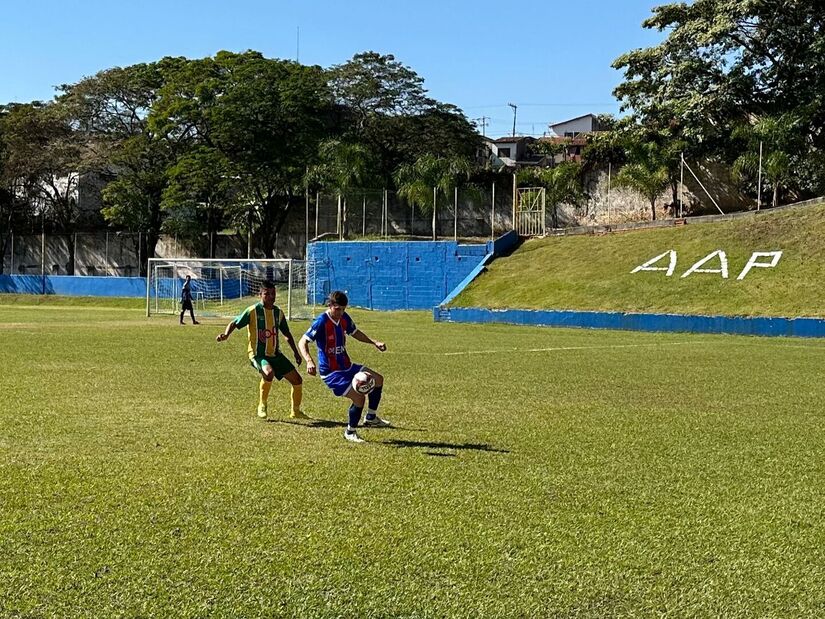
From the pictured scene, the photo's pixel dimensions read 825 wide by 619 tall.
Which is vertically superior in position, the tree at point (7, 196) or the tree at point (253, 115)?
the tree at point (253, 115)

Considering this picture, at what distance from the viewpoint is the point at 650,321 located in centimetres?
2881

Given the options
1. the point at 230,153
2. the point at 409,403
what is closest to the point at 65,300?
the point at 230,153

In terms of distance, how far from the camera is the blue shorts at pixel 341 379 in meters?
9.24

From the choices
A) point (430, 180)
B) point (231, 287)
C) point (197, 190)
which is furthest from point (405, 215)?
point (197, 190)

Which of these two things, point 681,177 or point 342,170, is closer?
point 681,177

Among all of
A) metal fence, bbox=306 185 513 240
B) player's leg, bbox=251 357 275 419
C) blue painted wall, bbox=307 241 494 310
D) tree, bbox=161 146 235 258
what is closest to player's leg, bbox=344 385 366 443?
player's leg, bbox=251 357 275 419

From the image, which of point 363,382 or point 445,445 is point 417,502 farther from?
point 363,382

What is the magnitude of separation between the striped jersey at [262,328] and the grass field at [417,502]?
0.75 meters

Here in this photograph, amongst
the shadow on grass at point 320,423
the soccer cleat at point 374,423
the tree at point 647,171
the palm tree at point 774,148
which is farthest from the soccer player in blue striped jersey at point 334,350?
the tree at point 647,171

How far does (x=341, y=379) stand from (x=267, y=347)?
181 cm

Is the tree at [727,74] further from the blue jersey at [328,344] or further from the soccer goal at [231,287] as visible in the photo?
the blue jersey at [328,344]

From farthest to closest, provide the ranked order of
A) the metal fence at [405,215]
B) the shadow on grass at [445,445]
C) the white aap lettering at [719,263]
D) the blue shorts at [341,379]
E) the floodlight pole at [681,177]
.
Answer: the metal fence at [405,215]
the floodlight pole at [681,177]
the white aap lettering at [719,263]
the blue shorts at [341,379]
the shadow on grass at [445,445]

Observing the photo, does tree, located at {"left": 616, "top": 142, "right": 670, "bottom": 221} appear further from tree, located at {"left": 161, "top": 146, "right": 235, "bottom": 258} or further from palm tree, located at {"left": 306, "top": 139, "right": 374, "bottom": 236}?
tree, located at {"left": 161, "top": 146, "right": 235, "bottom": 258}

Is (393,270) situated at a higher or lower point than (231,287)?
higher
